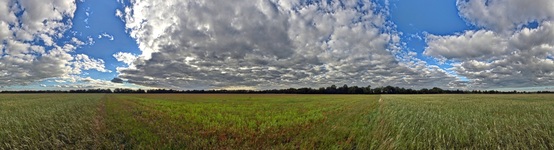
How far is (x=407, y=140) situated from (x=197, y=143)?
19.9 ft

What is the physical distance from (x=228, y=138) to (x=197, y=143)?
1.18 m

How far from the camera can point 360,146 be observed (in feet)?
24.1

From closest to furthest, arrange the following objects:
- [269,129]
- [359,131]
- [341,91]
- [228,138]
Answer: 1. [228,138]
2. [359,131]
3. [269,129]
4. [341,91]

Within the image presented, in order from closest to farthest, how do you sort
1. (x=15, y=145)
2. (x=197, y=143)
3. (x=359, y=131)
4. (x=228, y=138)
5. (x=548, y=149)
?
(x=548, y=149) < (x=15, y=145) < (x=197, y=143) < (x=228, y=138) < (x=359, y=131)

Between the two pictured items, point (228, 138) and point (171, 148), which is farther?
point (228, 138)

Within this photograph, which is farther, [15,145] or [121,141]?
[121,141]

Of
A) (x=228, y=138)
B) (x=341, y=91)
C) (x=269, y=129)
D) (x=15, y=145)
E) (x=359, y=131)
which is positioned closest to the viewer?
(x=15, y=145)

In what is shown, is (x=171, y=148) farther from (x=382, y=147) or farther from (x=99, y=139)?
(x=382, y=147)

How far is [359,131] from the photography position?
31.4 feet

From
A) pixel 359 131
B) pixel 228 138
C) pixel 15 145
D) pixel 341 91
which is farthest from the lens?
pixel 341 91

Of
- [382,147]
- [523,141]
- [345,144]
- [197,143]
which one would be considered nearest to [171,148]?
[197,143]

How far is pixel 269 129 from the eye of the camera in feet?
34.7

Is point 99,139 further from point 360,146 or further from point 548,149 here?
point 548,149

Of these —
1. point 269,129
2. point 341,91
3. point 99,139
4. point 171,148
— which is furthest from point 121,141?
point 341,91
